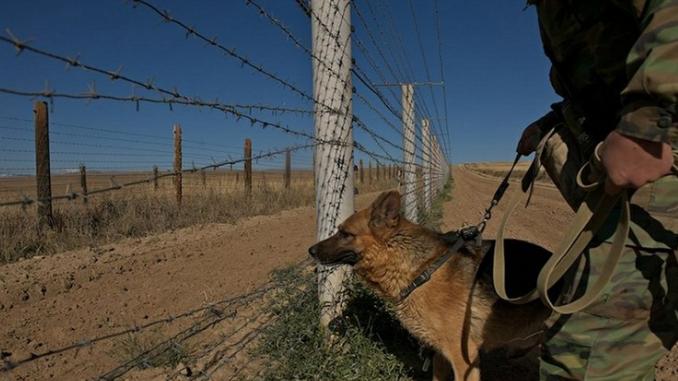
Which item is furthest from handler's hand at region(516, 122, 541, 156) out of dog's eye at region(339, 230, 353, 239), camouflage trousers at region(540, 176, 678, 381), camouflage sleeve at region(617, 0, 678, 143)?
dog's eye at region(339, 230, 353, 239)

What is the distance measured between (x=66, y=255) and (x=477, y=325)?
6.53 m

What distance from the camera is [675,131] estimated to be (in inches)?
52.0

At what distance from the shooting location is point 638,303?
155 cm

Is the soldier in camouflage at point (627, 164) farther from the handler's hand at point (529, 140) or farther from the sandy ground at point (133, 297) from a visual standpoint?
the sandy ground at point (133, 297)

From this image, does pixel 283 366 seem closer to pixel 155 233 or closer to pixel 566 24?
pixel 566 24

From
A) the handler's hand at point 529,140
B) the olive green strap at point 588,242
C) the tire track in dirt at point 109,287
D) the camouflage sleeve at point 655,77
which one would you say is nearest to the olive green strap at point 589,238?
the olive green strap at point 588,242

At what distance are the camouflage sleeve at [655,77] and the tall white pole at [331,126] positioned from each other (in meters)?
1.86

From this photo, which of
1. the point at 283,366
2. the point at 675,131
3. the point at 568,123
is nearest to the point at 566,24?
the point at 568,123

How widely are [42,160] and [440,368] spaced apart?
293 inches

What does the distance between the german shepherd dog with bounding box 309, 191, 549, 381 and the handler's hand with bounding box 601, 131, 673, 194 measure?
141cm

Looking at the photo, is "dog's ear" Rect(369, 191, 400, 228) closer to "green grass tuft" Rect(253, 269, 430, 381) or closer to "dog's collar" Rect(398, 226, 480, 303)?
"dog's collar" Rect(398, 226, 480, 303)

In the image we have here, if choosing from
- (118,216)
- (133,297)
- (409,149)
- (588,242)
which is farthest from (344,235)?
(118,216)

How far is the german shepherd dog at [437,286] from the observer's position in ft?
9.52

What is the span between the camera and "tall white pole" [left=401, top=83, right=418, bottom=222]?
7.43 metres
